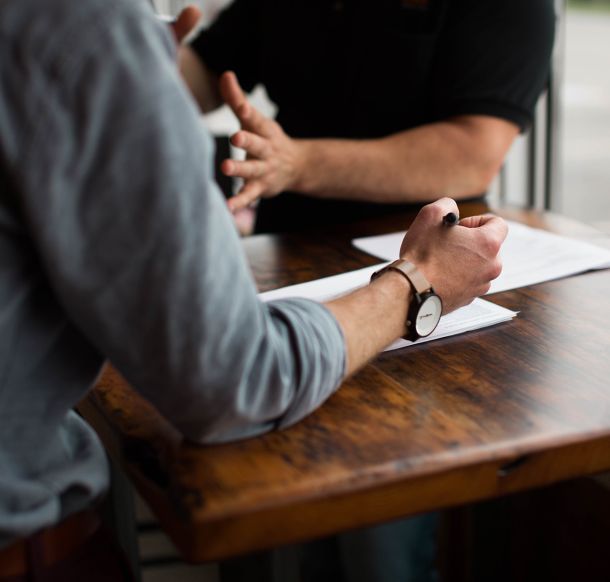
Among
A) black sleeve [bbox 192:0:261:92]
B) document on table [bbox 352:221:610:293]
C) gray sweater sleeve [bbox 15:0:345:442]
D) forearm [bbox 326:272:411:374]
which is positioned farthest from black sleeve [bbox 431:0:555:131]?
gray sweater sleeve [bbox 15:0:345:442]

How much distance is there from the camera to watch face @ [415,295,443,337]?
0.90 metres

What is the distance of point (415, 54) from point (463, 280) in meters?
0.89

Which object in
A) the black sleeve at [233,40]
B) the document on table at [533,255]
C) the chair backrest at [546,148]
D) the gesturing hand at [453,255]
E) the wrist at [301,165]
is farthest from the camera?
the chair backrest at [546,148]

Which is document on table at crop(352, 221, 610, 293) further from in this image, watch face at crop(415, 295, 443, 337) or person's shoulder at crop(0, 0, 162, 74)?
person's shoulder at crop(0, 0, 162, 74)

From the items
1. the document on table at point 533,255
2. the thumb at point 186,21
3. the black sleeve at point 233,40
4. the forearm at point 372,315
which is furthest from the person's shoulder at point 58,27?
the black sleeve at point 233,40

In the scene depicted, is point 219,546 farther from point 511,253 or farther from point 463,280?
point 511,253

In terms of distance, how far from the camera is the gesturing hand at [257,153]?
1.41 meters

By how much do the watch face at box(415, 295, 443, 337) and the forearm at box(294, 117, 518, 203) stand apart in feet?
2.29

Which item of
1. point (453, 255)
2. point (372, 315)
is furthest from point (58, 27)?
point (453, 255)

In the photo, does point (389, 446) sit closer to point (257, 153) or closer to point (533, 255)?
point (533, 255)

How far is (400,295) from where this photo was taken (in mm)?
895

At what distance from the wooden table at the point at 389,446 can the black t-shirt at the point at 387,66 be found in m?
0.79

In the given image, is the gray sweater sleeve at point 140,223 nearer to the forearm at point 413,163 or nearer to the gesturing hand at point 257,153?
the gesturing hand at point 257,153

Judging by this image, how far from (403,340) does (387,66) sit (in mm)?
892
